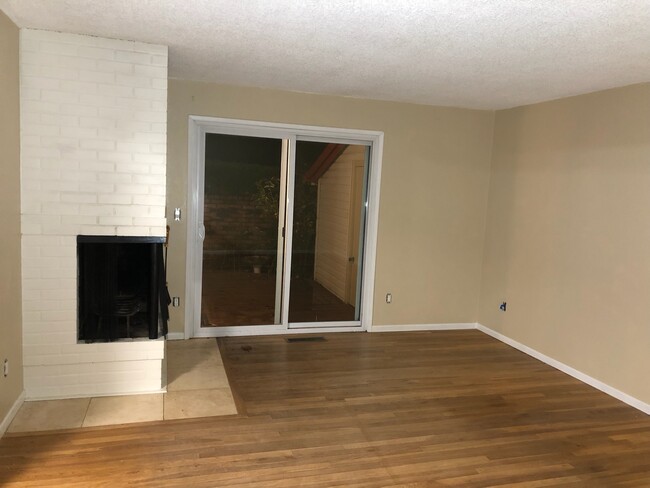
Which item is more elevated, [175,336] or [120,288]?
[120,288]

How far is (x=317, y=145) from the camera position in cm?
513

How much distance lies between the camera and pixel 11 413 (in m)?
3.04

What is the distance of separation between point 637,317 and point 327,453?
255 centimetres

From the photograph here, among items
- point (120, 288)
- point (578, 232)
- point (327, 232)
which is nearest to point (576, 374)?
point (578, 232)

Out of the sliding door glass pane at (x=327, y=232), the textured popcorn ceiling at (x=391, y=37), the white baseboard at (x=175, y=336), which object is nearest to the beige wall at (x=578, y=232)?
the textured popcorn ceiling at (x=391, y=37)

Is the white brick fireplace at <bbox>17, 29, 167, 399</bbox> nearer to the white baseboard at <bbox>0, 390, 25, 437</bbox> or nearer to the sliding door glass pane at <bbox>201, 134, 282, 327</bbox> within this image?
the white baseboard at <bbox>0, 390, 25, 437</bbox>

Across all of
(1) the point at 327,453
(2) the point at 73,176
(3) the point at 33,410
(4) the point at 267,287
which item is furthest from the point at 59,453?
(4) the point at 267,287

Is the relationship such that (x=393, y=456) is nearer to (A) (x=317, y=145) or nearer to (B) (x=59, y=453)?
(B) (x=59, y=453)

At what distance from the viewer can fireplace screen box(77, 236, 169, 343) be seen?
3.40m

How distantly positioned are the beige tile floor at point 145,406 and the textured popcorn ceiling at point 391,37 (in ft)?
7.80

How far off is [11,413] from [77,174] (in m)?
1.53

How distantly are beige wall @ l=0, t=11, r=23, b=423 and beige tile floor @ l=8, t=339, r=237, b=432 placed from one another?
0.63 ft

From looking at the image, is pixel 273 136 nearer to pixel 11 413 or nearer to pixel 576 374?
pixel 11 413

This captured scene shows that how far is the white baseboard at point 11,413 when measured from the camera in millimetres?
2867
